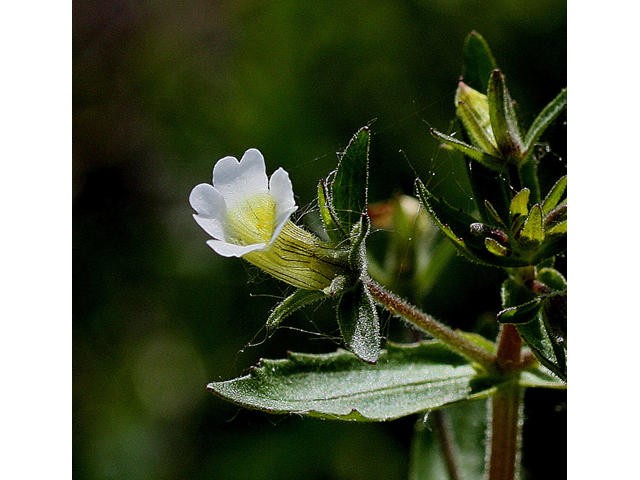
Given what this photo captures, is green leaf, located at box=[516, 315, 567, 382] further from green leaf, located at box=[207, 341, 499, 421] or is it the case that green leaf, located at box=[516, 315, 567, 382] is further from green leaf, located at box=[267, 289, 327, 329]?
green leaf, located at box=[267, 289, 327, 329]


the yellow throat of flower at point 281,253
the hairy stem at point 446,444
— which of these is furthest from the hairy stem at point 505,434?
the yellow throat of flower at point 281,253

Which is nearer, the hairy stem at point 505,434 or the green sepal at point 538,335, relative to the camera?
the green sepal at point 538,335

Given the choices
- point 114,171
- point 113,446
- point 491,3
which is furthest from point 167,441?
point 491,3

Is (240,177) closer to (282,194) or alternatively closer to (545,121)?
(282,194)

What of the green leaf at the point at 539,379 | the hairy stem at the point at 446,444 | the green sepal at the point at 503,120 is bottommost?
the hairy stem at the point at 446,444

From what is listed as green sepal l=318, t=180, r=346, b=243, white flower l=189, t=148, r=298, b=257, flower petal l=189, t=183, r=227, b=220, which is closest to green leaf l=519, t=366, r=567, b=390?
green sepal l=318, t=180, r=346, b=243

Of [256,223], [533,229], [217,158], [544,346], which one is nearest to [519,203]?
[533,229]

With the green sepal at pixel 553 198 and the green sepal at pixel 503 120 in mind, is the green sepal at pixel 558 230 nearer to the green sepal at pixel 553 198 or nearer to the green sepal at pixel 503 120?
the green sepal at pixel 553 198
